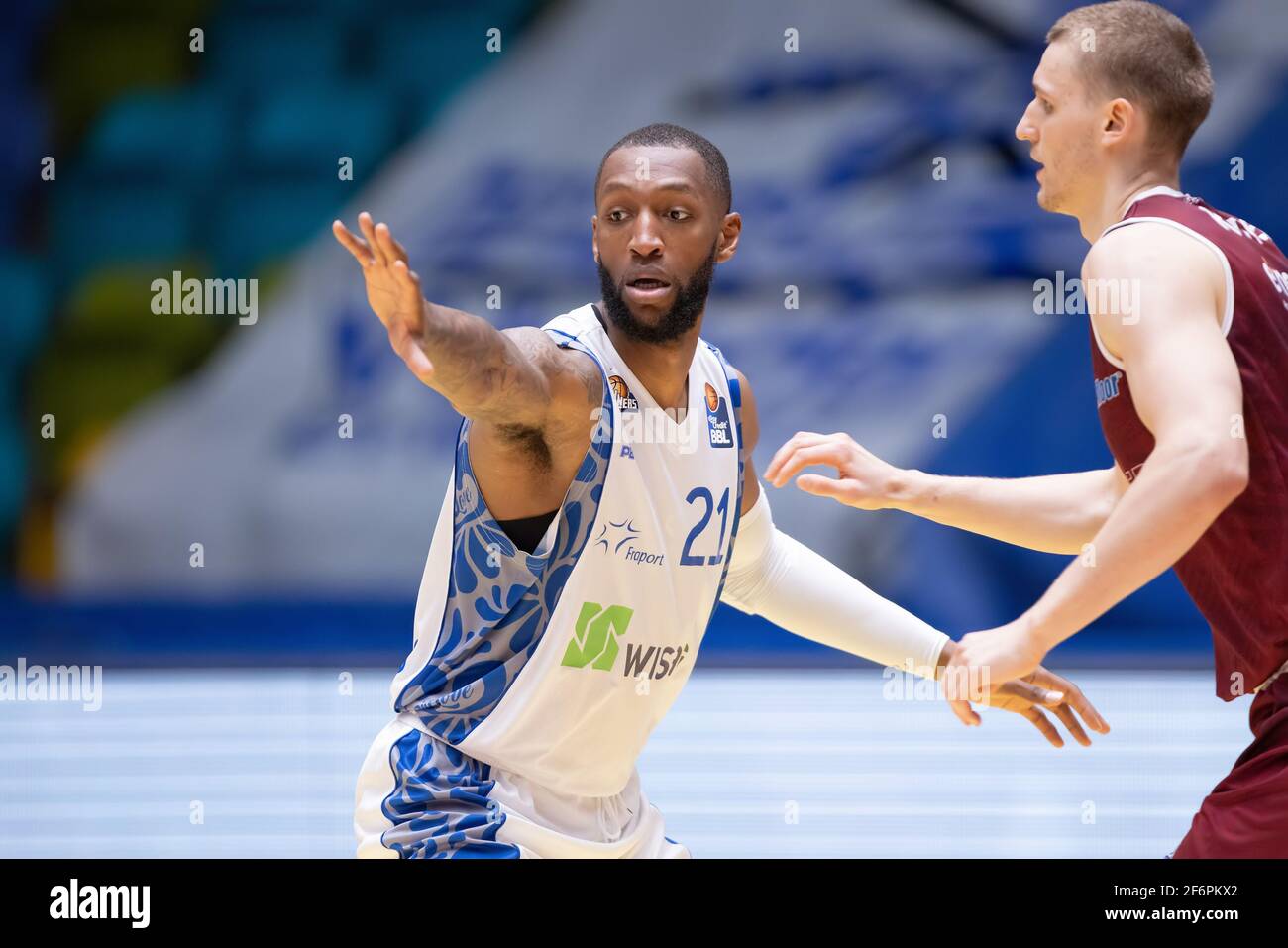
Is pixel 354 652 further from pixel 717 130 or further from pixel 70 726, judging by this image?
pixel 717 130

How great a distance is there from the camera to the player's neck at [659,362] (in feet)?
9.73

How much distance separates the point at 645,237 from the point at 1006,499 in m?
1.01

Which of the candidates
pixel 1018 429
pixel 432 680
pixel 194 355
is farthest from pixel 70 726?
pixel 1018 429

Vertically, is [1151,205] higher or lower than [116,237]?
lower

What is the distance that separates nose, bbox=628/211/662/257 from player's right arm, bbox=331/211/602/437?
280 millimetres

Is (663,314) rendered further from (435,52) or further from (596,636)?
(435,52)

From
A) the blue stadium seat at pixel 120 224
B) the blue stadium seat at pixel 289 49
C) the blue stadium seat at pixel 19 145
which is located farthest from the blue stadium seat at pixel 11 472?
the blue stadium seat at pixel 289 49

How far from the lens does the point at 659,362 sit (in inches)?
118

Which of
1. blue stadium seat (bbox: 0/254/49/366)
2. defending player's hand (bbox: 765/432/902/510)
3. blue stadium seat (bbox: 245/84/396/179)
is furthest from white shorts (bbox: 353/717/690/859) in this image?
blue stadium seat (bbox: 0/254/49/366)

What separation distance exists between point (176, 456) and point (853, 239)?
413 cm

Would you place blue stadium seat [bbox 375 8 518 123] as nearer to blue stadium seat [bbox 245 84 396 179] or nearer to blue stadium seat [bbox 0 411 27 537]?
blue stadium seat [bbox 245 84 396 179]

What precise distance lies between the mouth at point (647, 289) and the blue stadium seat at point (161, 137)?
6234 millimetres

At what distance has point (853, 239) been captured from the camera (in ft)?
26.5

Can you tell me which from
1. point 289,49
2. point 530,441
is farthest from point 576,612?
point 289,49
